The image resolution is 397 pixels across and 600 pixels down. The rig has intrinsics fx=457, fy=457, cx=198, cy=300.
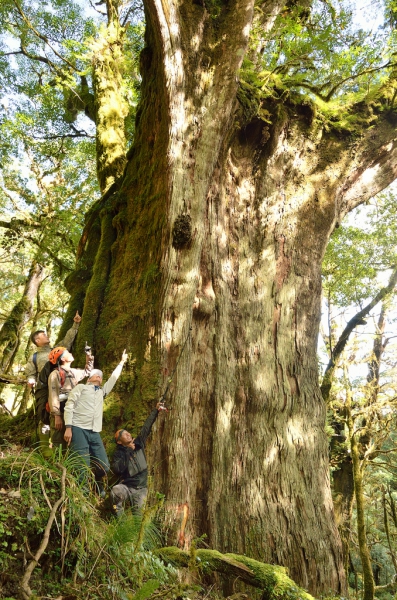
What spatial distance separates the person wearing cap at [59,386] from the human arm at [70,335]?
113 cm

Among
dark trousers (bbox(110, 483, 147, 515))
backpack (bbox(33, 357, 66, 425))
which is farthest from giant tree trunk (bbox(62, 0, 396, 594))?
backpack (bbox(33, 357, 66, 425))

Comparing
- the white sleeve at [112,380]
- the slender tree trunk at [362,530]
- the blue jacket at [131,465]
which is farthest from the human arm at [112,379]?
the slender tree trunk at [362,530]

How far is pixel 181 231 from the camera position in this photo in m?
5.07

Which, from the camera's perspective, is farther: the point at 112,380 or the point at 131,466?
the point at 112,380

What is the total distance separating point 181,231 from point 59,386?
82.0 inches

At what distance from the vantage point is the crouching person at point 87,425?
4.20 m

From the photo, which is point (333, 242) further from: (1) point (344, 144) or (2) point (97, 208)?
(2) point (97, 208)

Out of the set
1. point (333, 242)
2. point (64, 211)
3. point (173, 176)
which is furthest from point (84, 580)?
point (333, 242)

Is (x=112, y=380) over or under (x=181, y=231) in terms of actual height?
under

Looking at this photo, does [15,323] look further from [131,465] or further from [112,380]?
[131,465]

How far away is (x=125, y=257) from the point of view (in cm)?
600

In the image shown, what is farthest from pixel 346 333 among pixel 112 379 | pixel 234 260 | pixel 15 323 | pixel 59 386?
pixel 15 323

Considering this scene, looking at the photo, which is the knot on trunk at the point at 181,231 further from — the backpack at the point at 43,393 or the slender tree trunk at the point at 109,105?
the slender tree trunk at the point at 109,105

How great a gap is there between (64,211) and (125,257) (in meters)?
5.25
